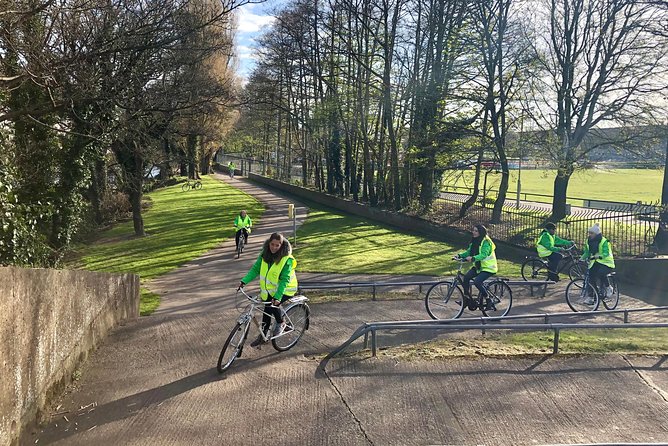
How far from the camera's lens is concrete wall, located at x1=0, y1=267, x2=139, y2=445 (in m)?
4.43

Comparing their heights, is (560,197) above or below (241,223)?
above

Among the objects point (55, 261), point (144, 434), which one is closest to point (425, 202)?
point (55, 261)

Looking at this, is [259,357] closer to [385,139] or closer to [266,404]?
[266,404]

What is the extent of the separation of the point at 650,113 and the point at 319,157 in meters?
26.9

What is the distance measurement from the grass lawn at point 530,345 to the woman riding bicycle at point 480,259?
1378mm

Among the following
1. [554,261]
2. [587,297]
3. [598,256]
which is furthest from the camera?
[554,261]

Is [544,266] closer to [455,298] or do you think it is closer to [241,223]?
[455,298]

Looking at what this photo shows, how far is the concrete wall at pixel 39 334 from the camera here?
4.43 metres

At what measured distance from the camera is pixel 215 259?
18844 mm

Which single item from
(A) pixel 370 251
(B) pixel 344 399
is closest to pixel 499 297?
(B) pixel 344 399

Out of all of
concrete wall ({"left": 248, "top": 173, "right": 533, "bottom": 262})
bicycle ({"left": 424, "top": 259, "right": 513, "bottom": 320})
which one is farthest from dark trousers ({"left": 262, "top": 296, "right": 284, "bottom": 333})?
concrete wall ({"left": 248, "top": 173, "right": 533, "bottom": 262})

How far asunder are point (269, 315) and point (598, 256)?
7.01 meters

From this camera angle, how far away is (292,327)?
24.0 feet

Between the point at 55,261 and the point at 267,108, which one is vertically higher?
the point at 267,108
